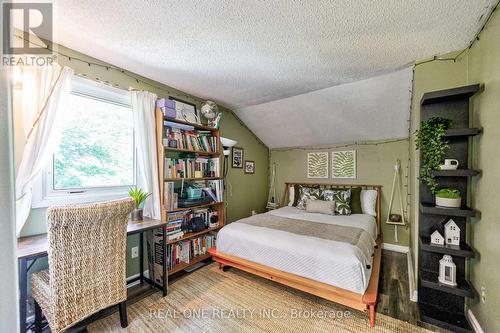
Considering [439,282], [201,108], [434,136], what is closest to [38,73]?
[201,108]

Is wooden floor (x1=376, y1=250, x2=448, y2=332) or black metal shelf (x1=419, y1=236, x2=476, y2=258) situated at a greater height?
black metal shelf (x1=419, y1=236, x2=476, y2=258)

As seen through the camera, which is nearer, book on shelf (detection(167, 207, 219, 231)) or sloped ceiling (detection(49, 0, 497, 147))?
sloped ceiling (detection(49, 0, 497, 147))

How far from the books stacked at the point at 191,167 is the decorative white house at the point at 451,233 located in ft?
8.63

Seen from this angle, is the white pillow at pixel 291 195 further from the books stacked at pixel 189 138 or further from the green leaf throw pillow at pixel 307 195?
the books stacked at pixel 189 138

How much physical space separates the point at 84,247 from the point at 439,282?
A: 282cm

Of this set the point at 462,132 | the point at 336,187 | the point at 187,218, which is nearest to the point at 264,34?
the point at 462,132

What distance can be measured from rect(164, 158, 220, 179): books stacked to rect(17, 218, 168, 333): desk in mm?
649

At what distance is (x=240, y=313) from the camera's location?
1954 mm

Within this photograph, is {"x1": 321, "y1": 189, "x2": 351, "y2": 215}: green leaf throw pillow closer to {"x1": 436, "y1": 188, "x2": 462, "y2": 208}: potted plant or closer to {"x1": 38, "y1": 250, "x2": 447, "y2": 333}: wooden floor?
{"x1": 38, "y1": 250, "x2": 447, "y2": 333}: wooden floor

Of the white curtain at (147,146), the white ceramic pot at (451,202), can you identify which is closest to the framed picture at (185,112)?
the white curtain at (147,146)

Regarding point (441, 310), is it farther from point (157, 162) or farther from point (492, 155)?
point (157, 162)

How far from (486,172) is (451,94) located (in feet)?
2.24

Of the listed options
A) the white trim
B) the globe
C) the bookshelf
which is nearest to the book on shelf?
the bookshelf

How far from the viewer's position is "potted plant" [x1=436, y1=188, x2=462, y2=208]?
69.0 inches
